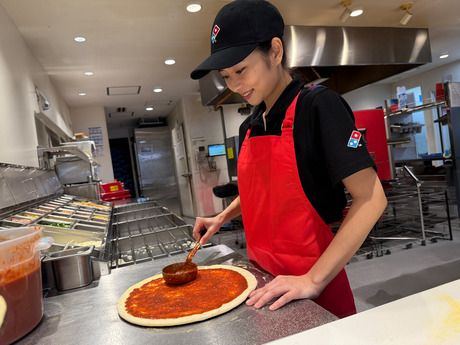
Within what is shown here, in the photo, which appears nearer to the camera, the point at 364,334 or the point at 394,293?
the point at 364,334

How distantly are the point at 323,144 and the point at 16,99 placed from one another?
308cm

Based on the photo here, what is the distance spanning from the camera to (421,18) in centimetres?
459

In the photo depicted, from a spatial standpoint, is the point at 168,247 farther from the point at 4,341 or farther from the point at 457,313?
the point at 457,313

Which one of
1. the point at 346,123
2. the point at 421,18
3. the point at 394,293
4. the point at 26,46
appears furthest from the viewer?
the point at 421,18

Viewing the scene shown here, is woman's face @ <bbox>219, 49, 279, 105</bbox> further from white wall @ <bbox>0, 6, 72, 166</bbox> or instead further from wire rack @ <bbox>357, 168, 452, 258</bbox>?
wire rack @ <bbox>357, 168, 452, 258</bbox>

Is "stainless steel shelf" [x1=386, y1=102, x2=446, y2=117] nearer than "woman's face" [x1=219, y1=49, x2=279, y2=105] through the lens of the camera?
No

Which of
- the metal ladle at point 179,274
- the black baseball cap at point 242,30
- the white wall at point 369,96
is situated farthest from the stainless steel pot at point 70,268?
the white wall at point 369,96

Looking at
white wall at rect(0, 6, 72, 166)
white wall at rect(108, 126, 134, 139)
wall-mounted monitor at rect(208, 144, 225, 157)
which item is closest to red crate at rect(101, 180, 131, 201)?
white wall at rect(0, 6, 72, 166)

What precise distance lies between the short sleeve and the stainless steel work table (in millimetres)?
342

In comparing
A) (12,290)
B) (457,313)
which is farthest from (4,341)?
(457,313)

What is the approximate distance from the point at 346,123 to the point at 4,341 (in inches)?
37.6

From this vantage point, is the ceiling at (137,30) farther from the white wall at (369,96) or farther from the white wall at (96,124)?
the white wall at (369,96)

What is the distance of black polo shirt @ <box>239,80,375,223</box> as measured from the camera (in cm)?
81

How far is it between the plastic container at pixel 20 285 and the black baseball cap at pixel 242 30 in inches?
26.0
